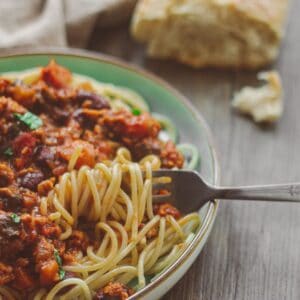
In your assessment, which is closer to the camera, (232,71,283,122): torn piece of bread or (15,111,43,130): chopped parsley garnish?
(15,111,43,130): chopped parsley garnish

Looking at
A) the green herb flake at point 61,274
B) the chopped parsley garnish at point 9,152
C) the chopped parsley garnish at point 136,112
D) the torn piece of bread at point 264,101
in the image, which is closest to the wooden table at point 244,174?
the torn piece of bread at point 264,101

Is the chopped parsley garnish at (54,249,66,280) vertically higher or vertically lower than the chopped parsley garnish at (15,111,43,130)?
lower

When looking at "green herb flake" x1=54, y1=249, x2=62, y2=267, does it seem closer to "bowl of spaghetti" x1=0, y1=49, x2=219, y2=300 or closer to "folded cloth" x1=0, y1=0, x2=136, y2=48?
"bowl of spaghetti" x1=0, y1=49, x2=219, y2=300

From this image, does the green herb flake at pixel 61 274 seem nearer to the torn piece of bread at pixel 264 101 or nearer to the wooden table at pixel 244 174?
the wooden table at pixel 244 174

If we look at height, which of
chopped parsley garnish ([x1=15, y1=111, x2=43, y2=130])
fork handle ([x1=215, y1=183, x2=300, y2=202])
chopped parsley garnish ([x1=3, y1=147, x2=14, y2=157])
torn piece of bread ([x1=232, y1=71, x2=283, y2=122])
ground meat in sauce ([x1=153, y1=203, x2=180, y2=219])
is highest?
torn piece of bread ([x1=232, y1=71, x2=283, y2=122])

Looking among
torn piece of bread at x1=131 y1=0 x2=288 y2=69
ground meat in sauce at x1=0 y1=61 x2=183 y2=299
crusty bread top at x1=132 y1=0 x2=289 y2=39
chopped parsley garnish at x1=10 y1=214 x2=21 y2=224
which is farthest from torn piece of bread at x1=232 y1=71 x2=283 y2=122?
chopped parsley garnish at x1=10 y1=214 x2=21 y2=224

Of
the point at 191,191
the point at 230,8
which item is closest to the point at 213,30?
the point at 230,8

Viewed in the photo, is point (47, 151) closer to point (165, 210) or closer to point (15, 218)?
point (15, 218)
